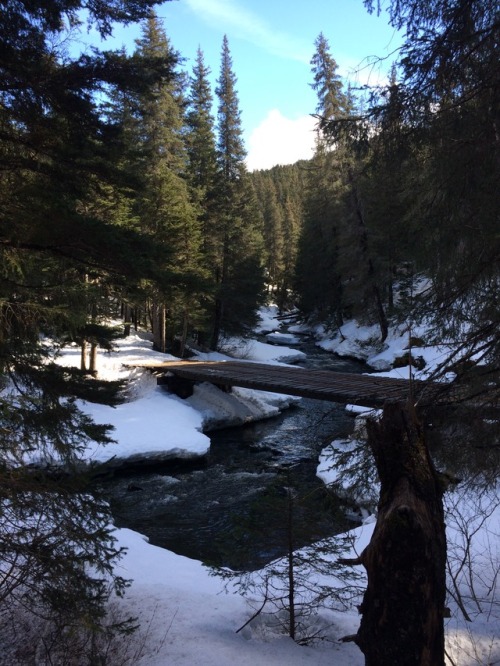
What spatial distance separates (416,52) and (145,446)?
35.1 feet

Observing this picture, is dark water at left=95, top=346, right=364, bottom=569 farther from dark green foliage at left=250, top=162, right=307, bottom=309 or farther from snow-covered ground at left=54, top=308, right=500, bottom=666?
dark green foliage at left=250, top=162, right=307, bottom=309

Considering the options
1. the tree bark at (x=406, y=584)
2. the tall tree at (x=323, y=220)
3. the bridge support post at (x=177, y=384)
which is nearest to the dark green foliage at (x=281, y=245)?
the tall tree at (x=323, y=220)

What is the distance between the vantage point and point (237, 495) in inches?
390

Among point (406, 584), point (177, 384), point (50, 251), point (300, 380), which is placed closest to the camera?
point (406, 584)

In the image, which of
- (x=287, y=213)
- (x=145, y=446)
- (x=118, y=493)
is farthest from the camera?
(x=287, y=213)

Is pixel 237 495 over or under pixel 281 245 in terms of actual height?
under

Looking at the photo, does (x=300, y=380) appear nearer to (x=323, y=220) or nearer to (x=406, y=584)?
(x=406, y=584)

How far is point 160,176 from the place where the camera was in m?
19.6

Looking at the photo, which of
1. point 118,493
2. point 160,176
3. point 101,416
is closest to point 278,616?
point 118,493

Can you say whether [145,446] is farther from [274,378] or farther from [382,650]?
[382,650]

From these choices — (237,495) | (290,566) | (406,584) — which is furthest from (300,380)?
(406,584)

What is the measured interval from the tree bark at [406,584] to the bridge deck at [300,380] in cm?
430

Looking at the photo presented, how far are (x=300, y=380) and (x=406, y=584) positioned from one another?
9.93 meters

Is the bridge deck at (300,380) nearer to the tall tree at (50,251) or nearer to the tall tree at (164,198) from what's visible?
the tall tree at (164,198)
